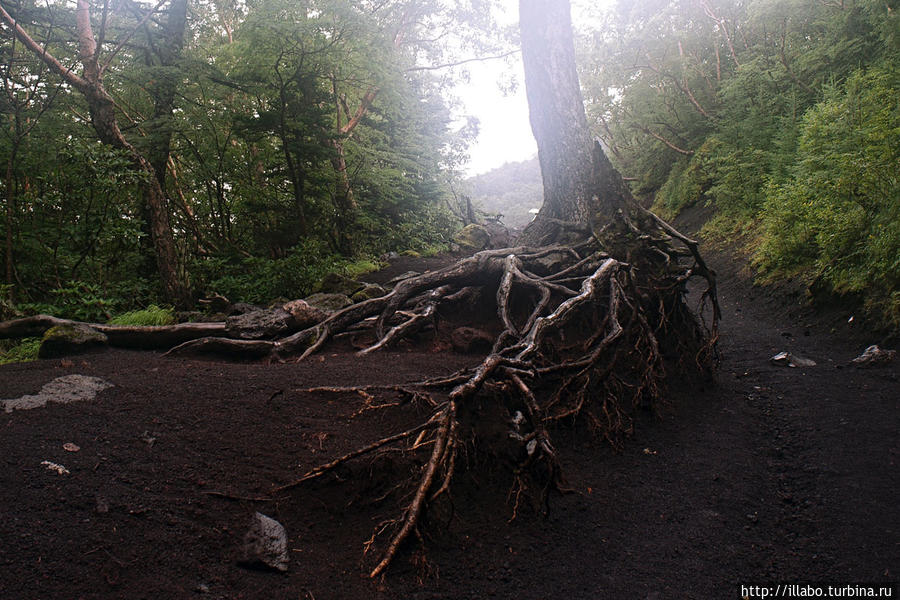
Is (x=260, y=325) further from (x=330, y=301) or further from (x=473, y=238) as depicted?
(x=473, y=238)

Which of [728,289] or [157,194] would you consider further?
[728,289]

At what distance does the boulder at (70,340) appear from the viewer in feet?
14.9

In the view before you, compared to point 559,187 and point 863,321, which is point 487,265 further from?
point 863,321

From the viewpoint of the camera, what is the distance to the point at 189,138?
9.68 metres

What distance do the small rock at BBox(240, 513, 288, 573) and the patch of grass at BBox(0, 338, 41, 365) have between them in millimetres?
4195

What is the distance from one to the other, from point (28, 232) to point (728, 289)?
11.0 meters

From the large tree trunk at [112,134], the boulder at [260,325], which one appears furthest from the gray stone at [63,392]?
the large tree trunk at [112,134]

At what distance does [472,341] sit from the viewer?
5.11 m

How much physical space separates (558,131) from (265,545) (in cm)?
611

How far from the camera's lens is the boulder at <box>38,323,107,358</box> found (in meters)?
4.55

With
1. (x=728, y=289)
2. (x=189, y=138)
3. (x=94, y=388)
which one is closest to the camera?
(x=94, y=388)

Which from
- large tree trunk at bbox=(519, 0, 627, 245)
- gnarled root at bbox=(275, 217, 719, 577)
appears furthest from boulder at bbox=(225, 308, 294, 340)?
large tree trunk at bbox=(519, 0, 627, 245)

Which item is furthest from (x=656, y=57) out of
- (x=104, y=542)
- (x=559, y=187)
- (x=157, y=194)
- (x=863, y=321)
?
(x=104, y=542)

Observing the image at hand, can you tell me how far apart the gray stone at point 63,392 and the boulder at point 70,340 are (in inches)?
59.1
